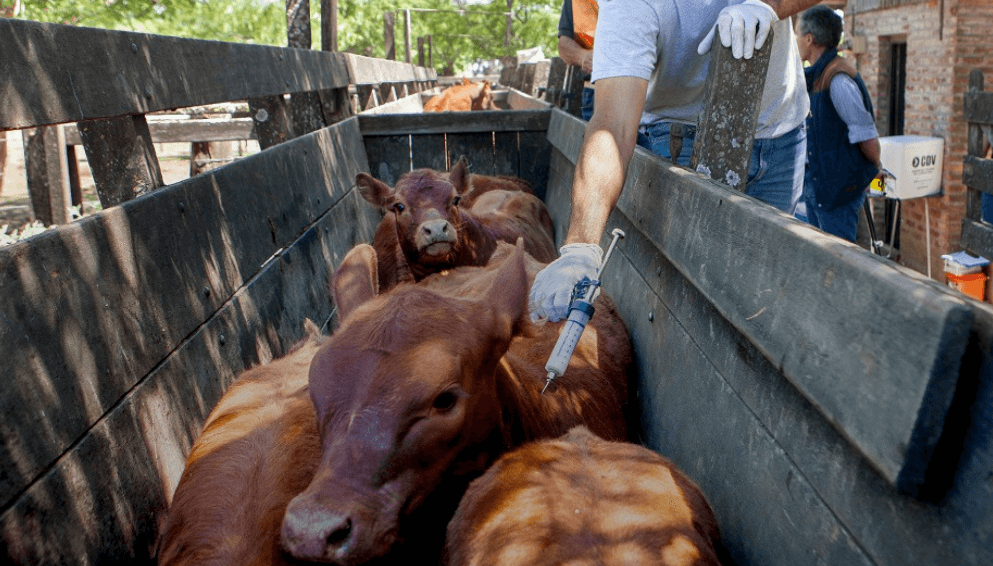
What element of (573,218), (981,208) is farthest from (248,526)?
(981,208)

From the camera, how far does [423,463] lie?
232 cm

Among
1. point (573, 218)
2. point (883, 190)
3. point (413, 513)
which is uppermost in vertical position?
point (573, 218)

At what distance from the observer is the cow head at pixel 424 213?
5.53 m

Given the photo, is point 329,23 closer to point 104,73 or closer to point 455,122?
point 455,122

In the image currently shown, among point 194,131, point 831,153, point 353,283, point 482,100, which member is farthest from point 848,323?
point 482,100

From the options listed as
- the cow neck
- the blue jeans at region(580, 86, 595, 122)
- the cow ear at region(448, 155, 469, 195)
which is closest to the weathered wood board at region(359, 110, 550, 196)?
the blue jeans at region(580, 86, 595, 122)

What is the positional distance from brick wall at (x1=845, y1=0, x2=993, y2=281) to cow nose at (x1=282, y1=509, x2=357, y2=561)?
38.3ft

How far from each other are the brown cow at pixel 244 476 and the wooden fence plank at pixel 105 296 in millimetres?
324

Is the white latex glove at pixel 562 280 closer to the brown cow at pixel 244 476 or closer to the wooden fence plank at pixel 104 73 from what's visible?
the brown cow at pixel 244 476

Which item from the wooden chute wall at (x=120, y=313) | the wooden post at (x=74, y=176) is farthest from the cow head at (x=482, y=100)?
the wooden chute wall at (x=120, y=313)

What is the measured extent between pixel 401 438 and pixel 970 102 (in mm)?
7100

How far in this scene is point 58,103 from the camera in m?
2.57

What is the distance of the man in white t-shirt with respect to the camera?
3.29 m

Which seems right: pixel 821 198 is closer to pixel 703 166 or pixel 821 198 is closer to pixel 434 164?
pixel 434 164
